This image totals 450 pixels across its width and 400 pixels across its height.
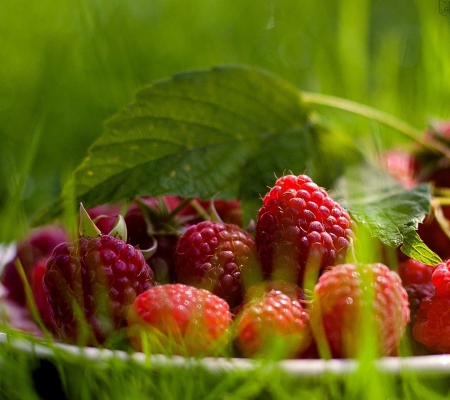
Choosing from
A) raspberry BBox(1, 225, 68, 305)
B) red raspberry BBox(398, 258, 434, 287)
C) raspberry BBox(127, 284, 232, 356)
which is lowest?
raspberry BBox(1, 225, 68, 305)

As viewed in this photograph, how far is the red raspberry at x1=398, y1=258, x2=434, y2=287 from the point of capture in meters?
0.54

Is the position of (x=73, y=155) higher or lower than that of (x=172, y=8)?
lower

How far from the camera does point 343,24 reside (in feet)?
4.81

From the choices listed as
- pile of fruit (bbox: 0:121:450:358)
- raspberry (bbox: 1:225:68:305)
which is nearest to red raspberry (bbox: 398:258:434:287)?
pile of fruit (bbox: 0:121:450:358)

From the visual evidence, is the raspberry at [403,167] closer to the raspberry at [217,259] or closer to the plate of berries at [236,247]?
the plate of berries at [236,247]

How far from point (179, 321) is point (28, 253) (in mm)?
319

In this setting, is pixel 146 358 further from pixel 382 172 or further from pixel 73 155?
pixel 73 155

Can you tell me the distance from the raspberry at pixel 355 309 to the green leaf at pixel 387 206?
65 mm

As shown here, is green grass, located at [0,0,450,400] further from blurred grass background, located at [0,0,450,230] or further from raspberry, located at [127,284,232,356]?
raspberry, located at [127,284,232,356]

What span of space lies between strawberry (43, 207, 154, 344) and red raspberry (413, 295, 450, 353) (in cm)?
21

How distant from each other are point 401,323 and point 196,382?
0.15 metres

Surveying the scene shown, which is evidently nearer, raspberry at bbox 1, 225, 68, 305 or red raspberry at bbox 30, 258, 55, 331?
red raspberry at bbox 30, 258, 55, 331

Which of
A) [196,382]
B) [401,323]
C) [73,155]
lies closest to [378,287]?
[401,323]

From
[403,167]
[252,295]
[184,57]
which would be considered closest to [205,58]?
[184,57]
